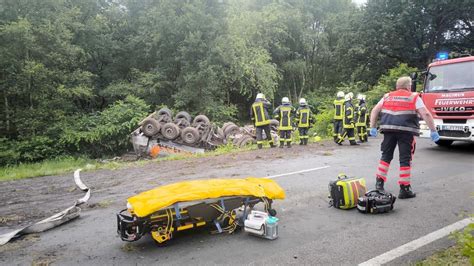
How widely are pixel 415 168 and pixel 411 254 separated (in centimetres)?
467

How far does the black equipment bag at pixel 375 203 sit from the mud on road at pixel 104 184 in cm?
346

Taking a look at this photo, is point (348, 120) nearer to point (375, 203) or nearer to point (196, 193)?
point (375, 203)

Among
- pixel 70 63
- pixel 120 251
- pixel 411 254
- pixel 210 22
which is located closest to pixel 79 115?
pixel 70 63

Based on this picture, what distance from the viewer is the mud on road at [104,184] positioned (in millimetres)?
5785

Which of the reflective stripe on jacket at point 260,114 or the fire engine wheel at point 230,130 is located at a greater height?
the reflective stripe on jacket at point 260,114

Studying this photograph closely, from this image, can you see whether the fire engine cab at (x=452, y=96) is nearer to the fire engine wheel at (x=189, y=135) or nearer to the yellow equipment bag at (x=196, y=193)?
the yellow equipment bag at (x=196, y=193)

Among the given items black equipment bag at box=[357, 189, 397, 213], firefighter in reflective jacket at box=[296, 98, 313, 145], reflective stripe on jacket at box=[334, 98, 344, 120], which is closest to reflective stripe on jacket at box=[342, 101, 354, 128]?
reflective stripe on jacket at box=[334, 98, 344, 120]

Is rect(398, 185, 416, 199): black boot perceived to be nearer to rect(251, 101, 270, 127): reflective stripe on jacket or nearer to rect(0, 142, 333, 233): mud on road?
rect(0, 142, 333, 233): mud on road

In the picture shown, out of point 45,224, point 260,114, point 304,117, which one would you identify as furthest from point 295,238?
point 304,117

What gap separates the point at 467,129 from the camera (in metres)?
8.95

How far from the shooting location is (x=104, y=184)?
25.1ft

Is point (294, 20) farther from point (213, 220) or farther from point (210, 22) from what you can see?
point (213, 220)

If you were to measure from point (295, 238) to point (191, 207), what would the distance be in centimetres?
123

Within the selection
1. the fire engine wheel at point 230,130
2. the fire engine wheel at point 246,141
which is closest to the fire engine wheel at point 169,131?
the fire engine wheel at point 230,130
